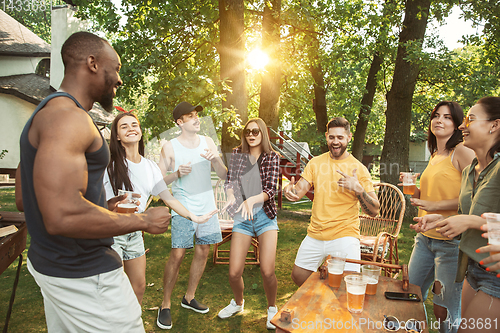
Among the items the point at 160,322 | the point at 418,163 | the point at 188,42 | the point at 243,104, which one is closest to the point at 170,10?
the point at 188,42

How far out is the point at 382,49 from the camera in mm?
9906

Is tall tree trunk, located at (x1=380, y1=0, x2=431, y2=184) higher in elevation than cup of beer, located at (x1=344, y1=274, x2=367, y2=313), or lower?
higher

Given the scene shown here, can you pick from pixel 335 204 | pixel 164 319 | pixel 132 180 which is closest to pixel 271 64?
pixel 335 204

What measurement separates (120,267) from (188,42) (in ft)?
26.8

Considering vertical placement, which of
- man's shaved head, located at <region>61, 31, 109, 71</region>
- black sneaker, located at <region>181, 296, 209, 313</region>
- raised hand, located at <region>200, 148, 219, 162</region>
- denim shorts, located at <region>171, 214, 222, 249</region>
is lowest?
black sneaker, located at <region>181, 296, 209, 313</region>

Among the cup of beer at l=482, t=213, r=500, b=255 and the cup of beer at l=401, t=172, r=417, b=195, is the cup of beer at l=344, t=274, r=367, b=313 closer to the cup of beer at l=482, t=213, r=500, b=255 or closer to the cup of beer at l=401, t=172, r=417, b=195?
the cup of beer at l=482, t=213, r=500, b=255

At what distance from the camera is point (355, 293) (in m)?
2.12

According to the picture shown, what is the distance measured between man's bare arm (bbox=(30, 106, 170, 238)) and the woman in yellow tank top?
8.86ft

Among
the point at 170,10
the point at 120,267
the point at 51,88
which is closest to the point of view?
the point at 120,267

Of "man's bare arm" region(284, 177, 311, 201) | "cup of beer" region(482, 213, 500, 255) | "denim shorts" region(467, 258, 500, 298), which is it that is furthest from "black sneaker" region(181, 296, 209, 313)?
"cup of beer" region(482, 213, 500, 255)

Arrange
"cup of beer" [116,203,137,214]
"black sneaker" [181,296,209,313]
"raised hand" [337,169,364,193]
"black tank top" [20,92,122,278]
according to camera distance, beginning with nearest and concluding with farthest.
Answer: "black tank top" [20,92,122,278]
"cup of beer" [116,203,137,214]
"raised hand" [337,169,364,193]
"black sneaker" [181,296,209,313]

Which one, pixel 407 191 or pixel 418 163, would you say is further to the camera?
pixel 418 163

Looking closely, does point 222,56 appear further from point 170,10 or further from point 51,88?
point 51,88

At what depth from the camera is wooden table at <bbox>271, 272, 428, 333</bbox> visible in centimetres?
199
